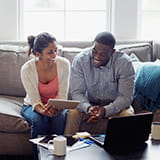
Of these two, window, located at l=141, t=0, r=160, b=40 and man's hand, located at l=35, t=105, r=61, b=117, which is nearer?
man's hand, located at l=35, t=105, r=61, b=117

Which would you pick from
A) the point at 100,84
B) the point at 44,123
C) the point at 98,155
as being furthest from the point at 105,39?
the point at 98,155

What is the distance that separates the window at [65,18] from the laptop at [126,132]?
1.95 meters

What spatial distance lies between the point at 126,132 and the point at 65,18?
2.10m

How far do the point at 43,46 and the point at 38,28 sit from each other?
3.90 ft

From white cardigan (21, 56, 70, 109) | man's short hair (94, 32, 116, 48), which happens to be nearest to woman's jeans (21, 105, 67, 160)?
white cardigan (21, 56, 70, 109)

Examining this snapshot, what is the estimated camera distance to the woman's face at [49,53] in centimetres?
275

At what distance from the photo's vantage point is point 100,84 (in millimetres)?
2824

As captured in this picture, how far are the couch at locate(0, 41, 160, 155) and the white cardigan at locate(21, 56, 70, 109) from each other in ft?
0.56

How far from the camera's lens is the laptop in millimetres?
1983

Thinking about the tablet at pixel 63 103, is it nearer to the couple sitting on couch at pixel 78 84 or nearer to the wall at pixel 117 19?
the couple sitting on couch at pixel 78 84

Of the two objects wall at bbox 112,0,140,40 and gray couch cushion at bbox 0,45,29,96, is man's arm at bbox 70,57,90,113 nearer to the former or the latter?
gray couch cushion at bbox 0,45,29,96

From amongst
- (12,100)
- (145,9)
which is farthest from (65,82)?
(145,9)

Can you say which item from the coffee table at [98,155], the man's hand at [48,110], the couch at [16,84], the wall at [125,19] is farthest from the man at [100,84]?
the wall at [125,19]

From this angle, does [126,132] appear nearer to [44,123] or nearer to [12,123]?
[44,123]
